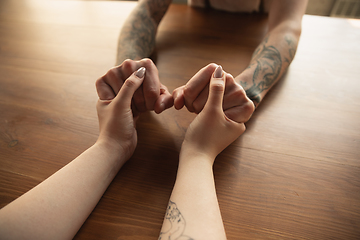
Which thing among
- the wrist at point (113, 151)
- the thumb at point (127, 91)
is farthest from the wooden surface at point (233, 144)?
the thumb at point (127, 91)

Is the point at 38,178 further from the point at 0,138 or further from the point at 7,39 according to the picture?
the point at 7,39

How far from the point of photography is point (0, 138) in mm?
743

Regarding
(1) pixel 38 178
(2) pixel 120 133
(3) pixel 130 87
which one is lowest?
(1) pixel 38 178

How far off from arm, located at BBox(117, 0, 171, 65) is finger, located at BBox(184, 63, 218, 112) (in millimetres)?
338

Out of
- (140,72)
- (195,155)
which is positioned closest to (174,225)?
(195,155)

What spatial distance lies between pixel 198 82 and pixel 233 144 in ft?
0.73

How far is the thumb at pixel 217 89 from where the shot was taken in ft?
1.94

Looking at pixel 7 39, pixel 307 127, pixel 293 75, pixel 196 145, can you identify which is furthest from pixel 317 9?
pixel 7 39

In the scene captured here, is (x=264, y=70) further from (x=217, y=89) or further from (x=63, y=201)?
(x=63, y=201)

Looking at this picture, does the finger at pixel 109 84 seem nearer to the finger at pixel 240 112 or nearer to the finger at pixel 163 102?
the finger at pixel 163 102

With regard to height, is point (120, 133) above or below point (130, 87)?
below

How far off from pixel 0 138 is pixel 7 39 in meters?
0.80

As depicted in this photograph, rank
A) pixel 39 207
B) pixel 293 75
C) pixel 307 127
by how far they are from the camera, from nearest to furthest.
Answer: pixel 39 207, pixel 307 127, pixel 293 75

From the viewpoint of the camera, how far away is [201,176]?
0.57 m
